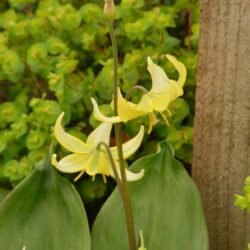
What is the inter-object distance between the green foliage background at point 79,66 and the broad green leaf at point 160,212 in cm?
18

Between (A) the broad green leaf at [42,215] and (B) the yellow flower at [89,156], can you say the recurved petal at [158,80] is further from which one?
(A) the broad green leaf at [42,215]

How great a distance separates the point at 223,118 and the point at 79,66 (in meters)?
0.63

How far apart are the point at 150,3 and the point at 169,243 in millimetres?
777

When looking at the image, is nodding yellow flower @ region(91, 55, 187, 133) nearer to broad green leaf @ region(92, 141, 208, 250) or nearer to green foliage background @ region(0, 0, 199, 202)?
broad green leaf @ region(92, 141, 208, 250)

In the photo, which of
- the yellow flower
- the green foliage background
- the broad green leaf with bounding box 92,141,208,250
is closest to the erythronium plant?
the yellow flower

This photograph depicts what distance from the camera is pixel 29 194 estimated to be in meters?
1.64

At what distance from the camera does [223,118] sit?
167 centimetres

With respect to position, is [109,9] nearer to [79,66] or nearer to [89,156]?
[89,156]

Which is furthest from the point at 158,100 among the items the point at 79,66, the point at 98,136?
the point at 79,66

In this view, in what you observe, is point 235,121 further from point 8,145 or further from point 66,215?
point 8,145

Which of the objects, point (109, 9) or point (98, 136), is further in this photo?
point (98, 136)

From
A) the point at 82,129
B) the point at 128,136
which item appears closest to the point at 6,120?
the point at 82,129

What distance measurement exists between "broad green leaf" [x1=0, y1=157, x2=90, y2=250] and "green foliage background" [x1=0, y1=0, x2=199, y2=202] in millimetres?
278

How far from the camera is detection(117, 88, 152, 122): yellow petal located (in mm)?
1311
